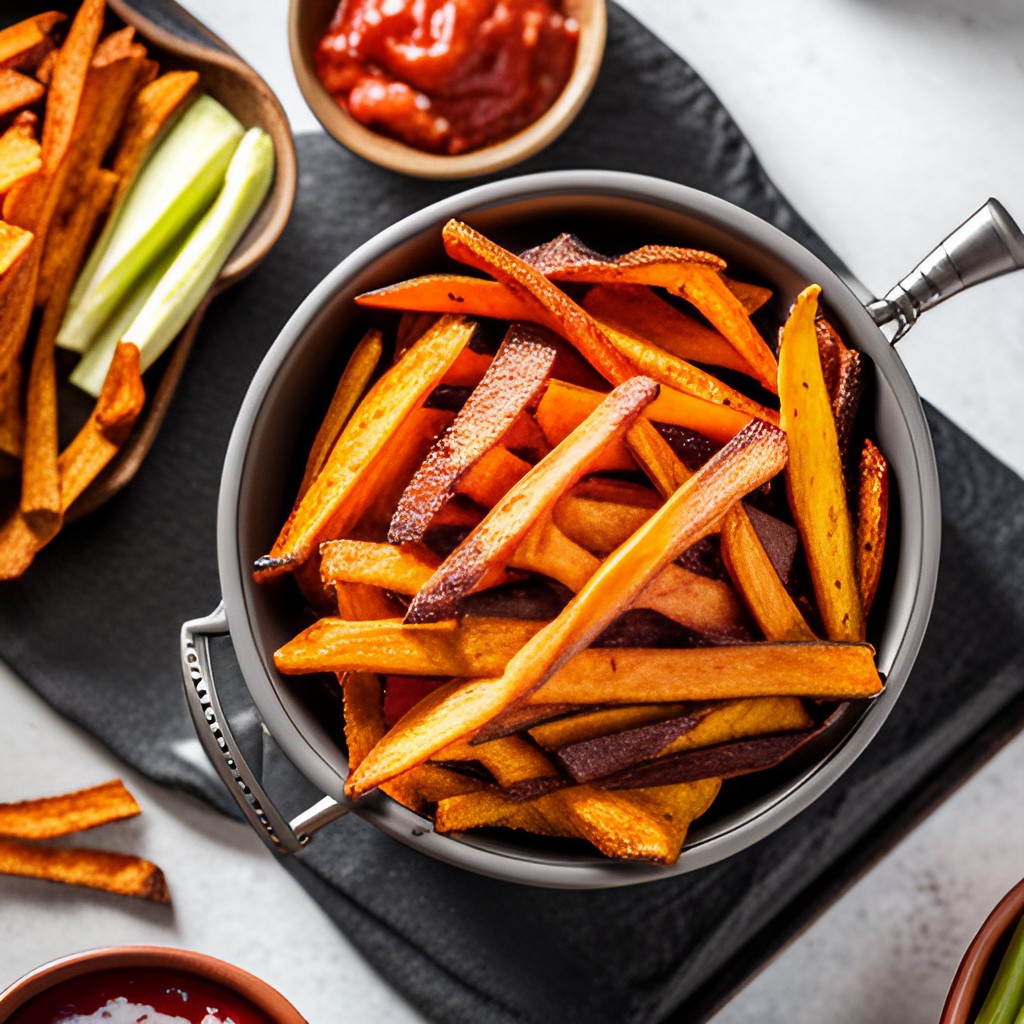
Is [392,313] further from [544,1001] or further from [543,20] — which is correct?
[544,1001]

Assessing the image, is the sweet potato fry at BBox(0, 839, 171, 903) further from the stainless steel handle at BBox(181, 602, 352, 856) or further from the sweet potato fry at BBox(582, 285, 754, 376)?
the sweet potato fry at BBox(582, 285, 754, 376)

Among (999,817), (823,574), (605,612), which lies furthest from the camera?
(999,817)

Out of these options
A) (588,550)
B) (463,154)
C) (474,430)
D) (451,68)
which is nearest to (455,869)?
(588,550)

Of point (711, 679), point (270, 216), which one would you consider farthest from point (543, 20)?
point (711, 679)

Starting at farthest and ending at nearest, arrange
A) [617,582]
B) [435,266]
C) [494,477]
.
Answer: [435,266], [494,477], [617,582]

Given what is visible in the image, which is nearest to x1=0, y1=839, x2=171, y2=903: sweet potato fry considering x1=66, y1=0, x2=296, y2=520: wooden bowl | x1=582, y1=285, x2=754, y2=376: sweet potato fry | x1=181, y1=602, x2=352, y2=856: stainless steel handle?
x1=181, y1=602, x2=352, y2=856: stainless steel handle

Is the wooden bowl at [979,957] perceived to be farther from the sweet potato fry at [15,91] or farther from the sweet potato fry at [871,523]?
the sweet potato fry at [15,91]

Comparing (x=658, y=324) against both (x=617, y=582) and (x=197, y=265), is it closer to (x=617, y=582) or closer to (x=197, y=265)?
(x=617, y=582)

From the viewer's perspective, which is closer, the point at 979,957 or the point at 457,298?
the point at 457,298
